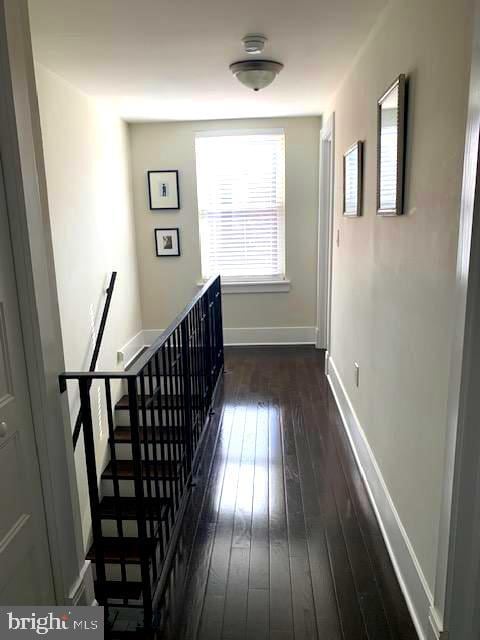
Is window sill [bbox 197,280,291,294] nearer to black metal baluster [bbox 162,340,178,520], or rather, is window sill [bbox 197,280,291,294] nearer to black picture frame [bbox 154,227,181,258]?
black picture frame [bbox 154,227,181,258]

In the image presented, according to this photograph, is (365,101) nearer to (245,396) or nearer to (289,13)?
(289,13)

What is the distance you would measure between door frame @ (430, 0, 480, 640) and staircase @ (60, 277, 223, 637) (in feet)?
3.26

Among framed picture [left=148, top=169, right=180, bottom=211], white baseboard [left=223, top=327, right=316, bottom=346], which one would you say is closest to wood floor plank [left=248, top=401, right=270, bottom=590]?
white baseboard [left=223, top=327, right=316, bottom=346]

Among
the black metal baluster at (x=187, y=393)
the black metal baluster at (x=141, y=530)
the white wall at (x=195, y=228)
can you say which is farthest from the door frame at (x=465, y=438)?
the white wall at (x=195, y=228)

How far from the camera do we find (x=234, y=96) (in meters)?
3.85

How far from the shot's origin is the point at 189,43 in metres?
2.55

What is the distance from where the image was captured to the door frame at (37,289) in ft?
4.28

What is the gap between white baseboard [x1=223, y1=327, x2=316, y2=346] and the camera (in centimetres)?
532

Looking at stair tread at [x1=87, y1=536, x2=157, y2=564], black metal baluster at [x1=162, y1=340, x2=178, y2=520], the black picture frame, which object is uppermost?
the black picture frame

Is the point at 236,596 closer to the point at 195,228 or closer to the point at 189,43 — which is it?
the point at 189,43

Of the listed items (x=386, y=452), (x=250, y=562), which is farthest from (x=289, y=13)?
(x=250, y=562)

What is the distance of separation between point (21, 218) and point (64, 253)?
1.98 m

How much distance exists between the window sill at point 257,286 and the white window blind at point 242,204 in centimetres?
6

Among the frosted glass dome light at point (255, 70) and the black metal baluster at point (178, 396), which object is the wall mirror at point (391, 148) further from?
the black metal baluster at point (178, 396)
